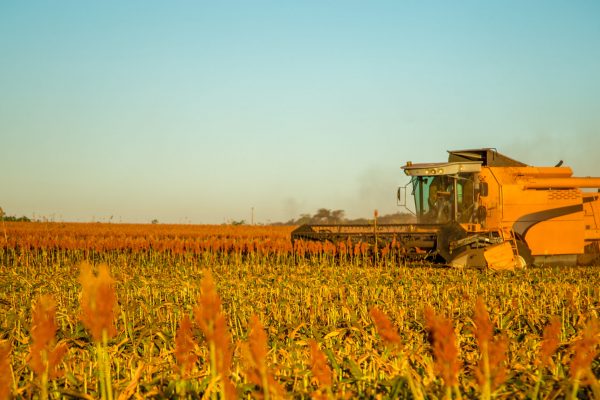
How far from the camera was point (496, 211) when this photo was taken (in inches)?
619

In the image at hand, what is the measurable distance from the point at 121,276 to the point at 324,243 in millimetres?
5623

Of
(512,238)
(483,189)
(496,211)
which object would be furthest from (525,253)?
(483,189)

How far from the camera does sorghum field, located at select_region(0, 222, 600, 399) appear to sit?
1502 millimetres

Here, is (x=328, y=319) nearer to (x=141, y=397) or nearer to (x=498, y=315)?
(x=498, y=315)

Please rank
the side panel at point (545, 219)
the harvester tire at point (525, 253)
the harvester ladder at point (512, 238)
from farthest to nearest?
1. the side panel at point (545, 219)
2. the harvester tire at point (525, 253)
3. the harvester ladder at point (512, 238)

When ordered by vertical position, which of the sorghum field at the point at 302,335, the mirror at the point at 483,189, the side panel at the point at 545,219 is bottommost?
the sorghum field at the point at 302,335

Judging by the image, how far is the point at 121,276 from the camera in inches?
503

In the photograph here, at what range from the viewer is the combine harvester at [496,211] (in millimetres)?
15461

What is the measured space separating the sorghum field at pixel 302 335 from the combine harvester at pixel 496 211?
103 cm

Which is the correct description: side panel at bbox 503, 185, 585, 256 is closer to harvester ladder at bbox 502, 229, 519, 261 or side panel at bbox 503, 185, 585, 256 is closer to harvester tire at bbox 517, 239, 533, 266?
harvester ladder at bbox 502, 229, 519, 261

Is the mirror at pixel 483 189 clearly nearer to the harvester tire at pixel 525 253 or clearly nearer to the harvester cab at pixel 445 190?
the harvester cab at pixel 445 190

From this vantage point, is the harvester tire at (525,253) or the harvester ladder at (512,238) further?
the harvester tire at (525,253)

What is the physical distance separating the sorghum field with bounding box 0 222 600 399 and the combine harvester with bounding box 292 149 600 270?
40.5 inches

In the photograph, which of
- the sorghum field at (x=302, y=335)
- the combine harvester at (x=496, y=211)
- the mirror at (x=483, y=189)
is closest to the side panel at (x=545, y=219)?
the combine harvester at (x=496, y=211)
